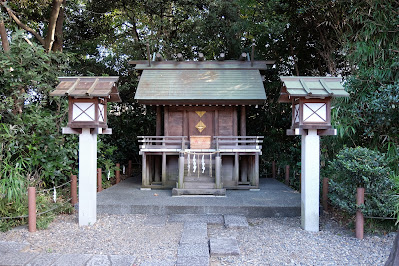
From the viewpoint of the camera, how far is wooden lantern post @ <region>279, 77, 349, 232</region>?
514cm

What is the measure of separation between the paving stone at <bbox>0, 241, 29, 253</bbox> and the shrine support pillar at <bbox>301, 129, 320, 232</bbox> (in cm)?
478

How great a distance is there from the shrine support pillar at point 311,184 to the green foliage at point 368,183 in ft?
1.26

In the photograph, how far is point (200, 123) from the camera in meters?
9.06

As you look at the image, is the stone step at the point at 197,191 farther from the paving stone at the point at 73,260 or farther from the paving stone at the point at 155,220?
the paving stone at the point at 73,260

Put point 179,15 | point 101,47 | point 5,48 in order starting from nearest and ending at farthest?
point 5,48, point 179,15, point 101,47

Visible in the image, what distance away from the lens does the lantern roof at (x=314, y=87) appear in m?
5.12

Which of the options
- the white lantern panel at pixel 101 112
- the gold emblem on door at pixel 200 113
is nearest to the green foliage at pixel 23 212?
the white lantern panel at pixel 101 112

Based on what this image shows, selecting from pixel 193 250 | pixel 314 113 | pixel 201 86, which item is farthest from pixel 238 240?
pixel 201 86

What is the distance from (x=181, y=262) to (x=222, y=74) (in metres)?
6.80

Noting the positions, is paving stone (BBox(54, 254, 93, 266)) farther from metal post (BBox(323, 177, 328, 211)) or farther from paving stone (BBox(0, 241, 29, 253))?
metal post (BBox(323, 177, 328, 211))

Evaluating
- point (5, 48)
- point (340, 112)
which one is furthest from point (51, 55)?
point (340, 112)

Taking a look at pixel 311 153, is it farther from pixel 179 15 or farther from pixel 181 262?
pixel 179 15

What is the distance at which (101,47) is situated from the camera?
44.6ft

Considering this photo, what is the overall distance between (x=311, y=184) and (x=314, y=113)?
136cm
